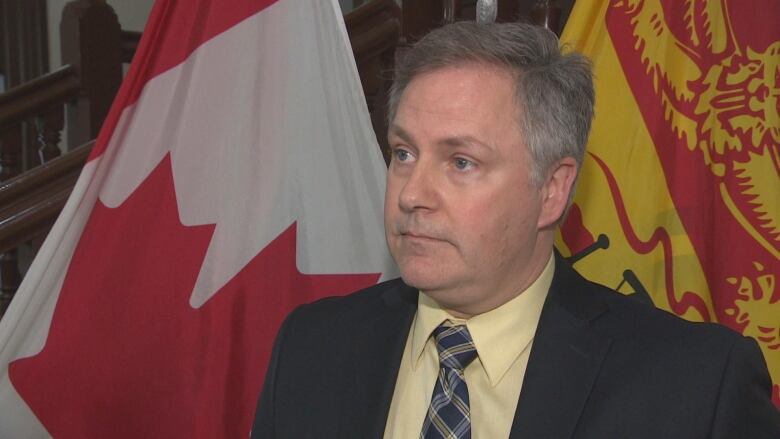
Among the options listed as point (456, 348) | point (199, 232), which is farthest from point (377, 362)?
point (199, 232)

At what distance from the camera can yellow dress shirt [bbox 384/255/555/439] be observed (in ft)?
3.99

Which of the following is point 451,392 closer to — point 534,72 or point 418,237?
point 418,237

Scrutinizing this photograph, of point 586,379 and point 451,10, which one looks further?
point 451,10

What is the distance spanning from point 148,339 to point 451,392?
833mm

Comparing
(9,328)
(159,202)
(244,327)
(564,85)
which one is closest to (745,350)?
(564,85)

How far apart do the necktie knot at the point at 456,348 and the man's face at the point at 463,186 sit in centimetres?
6

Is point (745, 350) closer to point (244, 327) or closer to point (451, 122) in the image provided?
point (451, 122)

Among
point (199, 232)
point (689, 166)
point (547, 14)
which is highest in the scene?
point (547, 14)

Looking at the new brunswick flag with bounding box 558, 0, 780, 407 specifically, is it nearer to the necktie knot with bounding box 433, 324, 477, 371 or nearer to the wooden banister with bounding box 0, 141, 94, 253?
the necktie knot with bounding box 433, 324, 477, 371

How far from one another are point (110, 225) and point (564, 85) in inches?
40.8

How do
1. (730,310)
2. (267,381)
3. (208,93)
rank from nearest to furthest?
(267,381), (730,310), (208,93)

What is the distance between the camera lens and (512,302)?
1264 mm

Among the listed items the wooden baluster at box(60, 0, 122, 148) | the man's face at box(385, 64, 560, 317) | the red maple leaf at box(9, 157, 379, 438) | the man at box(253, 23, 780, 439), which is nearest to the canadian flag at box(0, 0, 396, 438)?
the red maple leaf at box(9, 157, 379, 438)

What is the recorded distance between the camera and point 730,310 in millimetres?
1671
